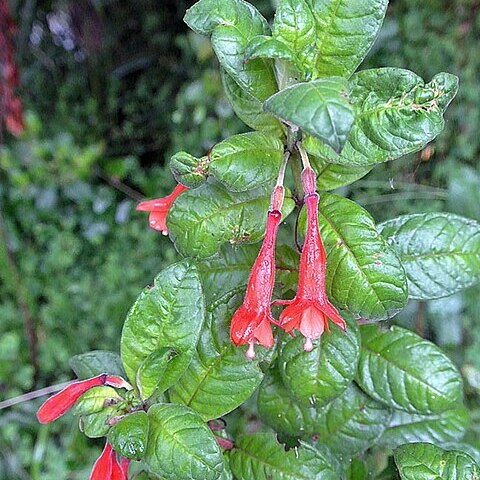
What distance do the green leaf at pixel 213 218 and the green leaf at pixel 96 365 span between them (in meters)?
0.18

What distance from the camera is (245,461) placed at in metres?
0.59

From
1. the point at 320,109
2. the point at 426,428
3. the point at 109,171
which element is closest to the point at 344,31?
the point at 320,109

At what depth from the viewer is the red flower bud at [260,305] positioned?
51cm

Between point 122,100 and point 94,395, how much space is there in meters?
1.64

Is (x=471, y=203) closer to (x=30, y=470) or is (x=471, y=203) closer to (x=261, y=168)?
(x=261, y=168)

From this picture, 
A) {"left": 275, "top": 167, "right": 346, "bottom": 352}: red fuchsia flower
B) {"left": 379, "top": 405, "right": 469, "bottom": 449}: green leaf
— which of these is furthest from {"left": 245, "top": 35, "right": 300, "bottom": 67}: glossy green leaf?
{"left": 379, "top": 405, "right": 469, "bottom": 449}: green leaf

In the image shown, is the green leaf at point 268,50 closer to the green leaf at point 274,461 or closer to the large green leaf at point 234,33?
the large green leaf at point 234,33

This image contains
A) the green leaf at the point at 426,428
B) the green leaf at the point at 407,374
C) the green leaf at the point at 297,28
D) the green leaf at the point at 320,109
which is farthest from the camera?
the green leaf at the point at 426,428

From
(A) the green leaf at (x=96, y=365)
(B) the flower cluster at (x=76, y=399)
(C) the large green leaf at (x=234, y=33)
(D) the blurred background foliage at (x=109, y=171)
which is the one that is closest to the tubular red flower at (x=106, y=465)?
(B) the flower cluster at (x=76, y=399)

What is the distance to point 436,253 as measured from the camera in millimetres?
634

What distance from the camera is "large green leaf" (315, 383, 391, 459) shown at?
0.65 metres

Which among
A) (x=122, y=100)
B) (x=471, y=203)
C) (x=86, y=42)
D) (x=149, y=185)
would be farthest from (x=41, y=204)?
(x=471, y=203)

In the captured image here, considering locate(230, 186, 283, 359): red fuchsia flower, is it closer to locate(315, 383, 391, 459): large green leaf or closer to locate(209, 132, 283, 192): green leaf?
locate(209, 132, 283, 192): green leaf

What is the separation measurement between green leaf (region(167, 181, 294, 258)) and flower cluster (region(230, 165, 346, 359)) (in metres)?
0.03
